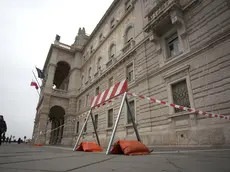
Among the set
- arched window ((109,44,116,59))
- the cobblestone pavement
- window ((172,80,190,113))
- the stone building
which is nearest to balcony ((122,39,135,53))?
the stone building

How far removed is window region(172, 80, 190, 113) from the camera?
26.1 ft

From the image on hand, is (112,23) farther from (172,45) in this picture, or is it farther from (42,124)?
(42,124)

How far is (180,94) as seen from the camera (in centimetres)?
825

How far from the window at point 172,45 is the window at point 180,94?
2172 mm

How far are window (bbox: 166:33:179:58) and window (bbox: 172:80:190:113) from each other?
2.17m

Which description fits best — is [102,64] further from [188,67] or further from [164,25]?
[188,67]

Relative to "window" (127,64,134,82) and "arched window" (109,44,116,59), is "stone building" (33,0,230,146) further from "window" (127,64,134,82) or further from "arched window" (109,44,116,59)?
"arched window" (109,44,116,59)

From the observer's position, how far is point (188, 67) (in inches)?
313

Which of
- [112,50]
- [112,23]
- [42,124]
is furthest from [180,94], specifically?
[42,124]

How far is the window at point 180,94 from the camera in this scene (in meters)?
7.94

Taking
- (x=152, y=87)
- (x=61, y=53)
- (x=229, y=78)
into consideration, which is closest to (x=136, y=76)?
(x=152, y=87)

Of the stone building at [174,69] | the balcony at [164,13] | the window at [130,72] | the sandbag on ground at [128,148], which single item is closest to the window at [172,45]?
the stone building at [174,69]

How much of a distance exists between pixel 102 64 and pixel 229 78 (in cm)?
1455

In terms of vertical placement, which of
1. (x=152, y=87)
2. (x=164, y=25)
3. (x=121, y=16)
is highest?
(x=121, y=16)
